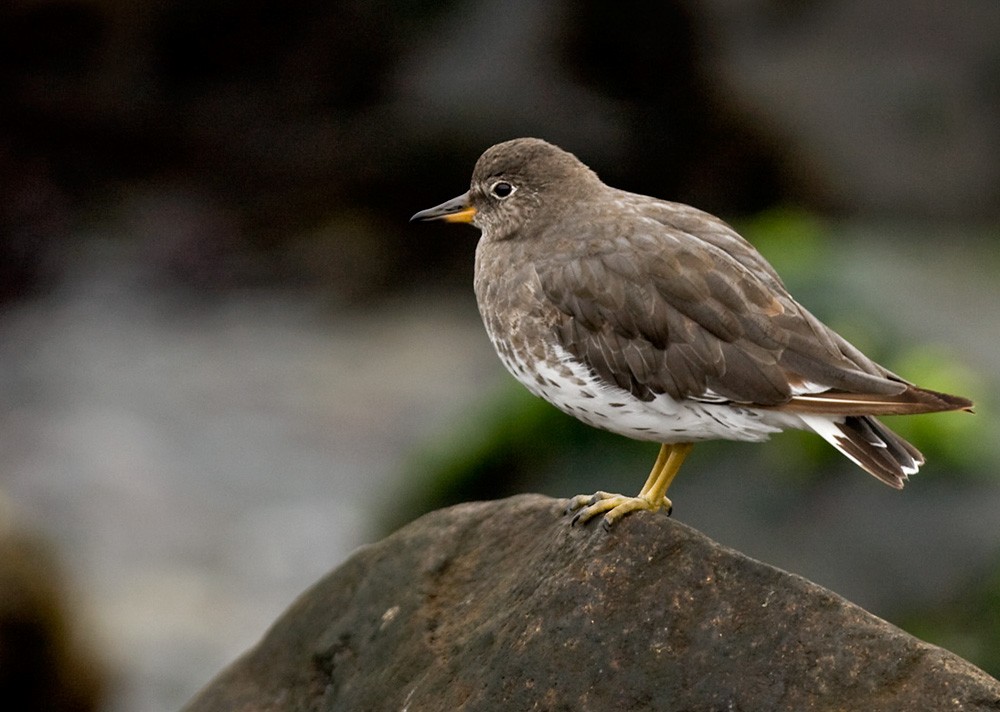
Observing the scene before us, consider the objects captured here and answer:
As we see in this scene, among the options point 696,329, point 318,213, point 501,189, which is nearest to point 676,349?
point 696,329

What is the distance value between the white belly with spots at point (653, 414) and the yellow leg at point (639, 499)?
0.25 m

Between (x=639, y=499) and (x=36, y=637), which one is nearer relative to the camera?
(x=639, y=499)

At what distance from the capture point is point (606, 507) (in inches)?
238

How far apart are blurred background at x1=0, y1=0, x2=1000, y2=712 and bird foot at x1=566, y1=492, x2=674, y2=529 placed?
215 inches

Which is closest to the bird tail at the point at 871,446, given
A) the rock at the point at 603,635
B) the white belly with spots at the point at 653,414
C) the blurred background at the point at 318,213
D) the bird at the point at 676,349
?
the bird at the point at 676,349

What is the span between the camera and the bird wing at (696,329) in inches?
239

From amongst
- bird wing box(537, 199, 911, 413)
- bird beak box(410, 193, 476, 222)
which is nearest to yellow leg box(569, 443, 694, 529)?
bird wing box(537, 199, 911, 413)

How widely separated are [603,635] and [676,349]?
136 cm

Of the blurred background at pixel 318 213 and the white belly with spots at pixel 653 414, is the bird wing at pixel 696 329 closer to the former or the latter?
the white belly with spots at pixel 653 414

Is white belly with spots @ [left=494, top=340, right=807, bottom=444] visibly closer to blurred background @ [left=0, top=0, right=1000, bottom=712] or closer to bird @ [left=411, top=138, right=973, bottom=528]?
bird @ [left=411, top=138, right=973, bottom=528]

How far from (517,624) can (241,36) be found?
480 inches

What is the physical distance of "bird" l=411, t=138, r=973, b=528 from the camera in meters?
6.01

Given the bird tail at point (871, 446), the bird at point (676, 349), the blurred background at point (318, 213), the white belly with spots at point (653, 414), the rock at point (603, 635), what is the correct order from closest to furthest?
the rock at point (603, 635) < the bird tail at point (871, 446) < the bird at point (676, 349) < the white belly with spots at point (653, 414) < the blurred background at point (318, 213)

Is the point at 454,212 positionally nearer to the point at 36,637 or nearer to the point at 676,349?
the point at 676,349
